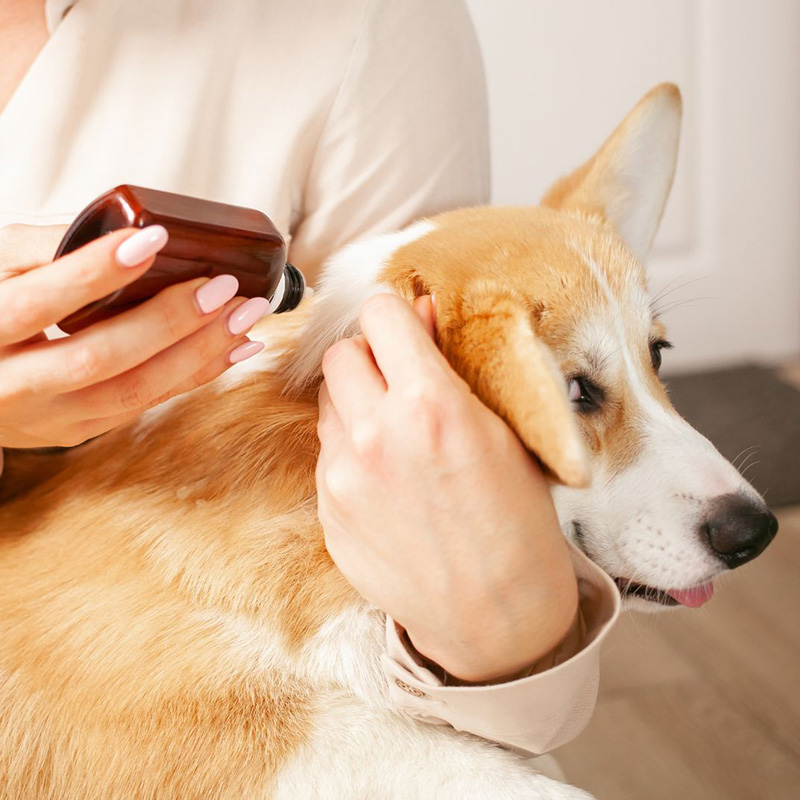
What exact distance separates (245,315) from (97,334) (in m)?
0.11

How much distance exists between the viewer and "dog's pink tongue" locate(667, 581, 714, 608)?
0.77 metres

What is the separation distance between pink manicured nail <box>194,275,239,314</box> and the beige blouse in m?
0.41

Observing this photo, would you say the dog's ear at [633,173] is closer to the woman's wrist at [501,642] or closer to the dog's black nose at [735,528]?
the dog's black nose at [735,528]

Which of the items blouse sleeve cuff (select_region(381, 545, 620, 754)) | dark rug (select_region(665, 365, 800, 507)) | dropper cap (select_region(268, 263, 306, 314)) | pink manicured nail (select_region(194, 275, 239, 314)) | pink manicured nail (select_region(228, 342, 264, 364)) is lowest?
dark rug (select_region(665, 365, 800, 507))

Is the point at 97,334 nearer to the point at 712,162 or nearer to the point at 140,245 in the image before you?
the point at 140,245

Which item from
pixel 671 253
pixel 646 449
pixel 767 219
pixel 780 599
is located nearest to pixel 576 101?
pixel 671 253

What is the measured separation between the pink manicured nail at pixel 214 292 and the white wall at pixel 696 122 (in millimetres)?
2109

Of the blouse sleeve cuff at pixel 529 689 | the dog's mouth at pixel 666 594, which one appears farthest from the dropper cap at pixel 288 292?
the dog's mouth at pixel 666 594

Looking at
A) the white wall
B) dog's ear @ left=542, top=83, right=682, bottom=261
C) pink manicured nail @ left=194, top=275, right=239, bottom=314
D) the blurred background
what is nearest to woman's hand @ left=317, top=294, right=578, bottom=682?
pink manicured nail @ left=194, top=275, right=239, bottom=314

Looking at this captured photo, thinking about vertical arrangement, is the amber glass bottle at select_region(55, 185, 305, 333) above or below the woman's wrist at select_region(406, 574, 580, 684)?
above

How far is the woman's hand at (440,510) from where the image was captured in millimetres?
586

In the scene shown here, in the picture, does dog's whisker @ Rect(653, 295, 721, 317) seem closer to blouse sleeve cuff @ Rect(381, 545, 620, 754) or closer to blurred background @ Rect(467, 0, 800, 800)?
blurred background @ Rect(467, 0, 800, 800)

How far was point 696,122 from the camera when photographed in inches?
104

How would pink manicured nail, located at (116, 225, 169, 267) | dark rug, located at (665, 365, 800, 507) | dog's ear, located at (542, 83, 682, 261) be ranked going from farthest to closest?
dark rug, located at (665, 365, 800, 507), dog's ear, located at (542, 83, 682, 261), pink manicured nail, located at (116, 225, 169, 267)
